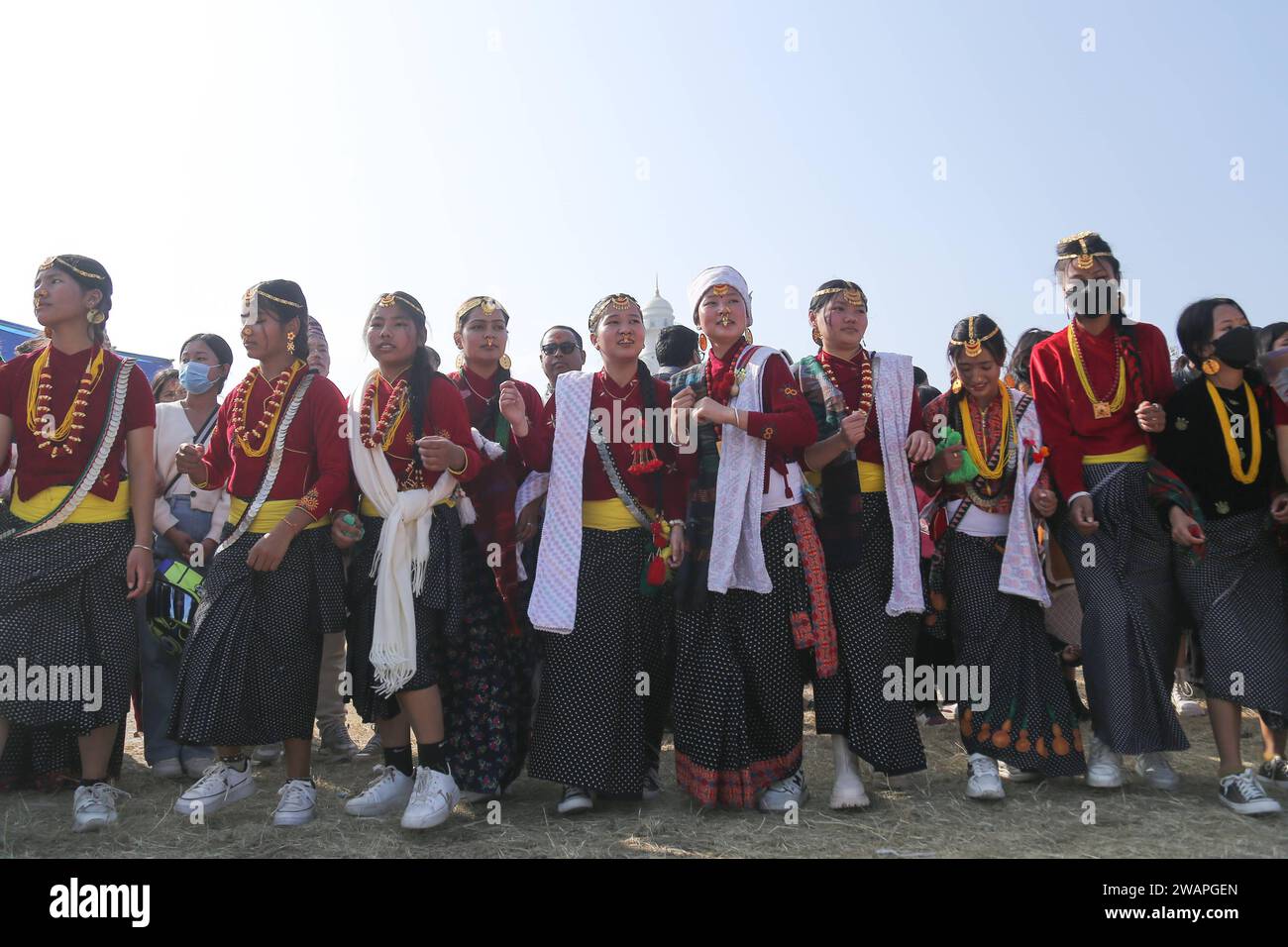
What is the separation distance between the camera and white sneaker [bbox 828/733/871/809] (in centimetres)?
391

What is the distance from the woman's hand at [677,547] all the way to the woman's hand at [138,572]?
2303 mm

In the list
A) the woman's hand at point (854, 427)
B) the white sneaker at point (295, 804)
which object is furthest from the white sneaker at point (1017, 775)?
the white sneaker at point (295, 804)

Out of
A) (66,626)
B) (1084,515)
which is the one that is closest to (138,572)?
(66,626)

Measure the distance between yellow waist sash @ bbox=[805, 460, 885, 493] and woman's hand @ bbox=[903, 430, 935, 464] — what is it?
152 millimetres

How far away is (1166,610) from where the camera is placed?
14.1ft

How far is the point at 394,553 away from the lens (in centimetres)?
394

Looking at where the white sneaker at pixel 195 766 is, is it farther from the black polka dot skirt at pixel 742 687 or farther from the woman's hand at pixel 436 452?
the black polka dot skirt at pixel 742 687

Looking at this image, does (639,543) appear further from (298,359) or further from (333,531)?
(298,359)

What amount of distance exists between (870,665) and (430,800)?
1.90 metres

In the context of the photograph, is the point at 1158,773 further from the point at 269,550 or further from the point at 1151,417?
the point at 269,550

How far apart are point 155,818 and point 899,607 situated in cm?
334
